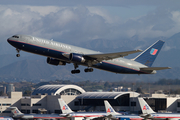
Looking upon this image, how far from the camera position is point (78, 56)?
60.3 m

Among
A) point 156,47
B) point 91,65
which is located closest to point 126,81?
point 156,47

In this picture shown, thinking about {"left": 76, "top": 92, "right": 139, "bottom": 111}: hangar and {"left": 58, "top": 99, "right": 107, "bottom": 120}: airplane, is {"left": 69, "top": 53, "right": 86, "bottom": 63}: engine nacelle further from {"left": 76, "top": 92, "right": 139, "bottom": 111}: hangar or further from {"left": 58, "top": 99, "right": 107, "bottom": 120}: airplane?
{"left": 76, "top": 92, "right": 139, "bottom": 111}: hangar

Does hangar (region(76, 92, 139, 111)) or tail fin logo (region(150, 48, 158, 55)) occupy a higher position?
tail fin logo (region(150, 48, 158, 55))

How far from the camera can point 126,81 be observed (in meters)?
125

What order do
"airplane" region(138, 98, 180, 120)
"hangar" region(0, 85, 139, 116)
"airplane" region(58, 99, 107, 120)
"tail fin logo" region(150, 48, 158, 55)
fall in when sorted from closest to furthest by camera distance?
"airplane" region(138, 98, 180, 120)
"airplane" region(58, 99, 107, 120)
"tail fin logo" region(150, 48, 158, 55)
"hangar" region(0, 85, 139, 116)

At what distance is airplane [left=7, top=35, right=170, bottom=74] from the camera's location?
5703cm

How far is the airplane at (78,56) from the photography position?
187 feet

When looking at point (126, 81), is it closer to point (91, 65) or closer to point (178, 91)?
point (178, 91)

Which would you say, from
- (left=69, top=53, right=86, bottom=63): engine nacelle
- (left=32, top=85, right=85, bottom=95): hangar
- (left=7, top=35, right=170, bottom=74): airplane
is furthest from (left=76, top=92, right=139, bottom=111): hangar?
(left=69, top=53, right=86, bottom=63): engine nacelle

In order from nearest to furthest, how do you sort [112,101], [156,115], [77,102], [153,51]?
[156,115] → [153,51] → [112,101] → [77,102]

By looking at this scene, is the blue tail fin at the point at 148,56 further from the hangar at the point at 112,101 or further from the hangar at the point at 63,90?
the hangar at the point at 63,90

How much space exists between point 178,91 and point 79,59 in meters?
65.9

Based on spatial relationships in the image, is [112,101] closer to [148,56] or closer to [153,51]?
[153,51]

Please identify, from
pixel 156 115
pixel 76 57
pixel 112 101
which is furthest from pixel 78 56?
pixel 112 101
